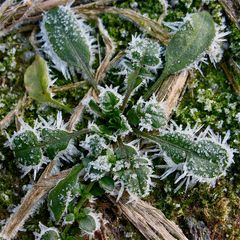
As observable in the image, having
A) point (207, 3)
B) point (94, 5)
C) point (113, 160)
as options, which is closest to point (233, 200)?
point (113, 160)

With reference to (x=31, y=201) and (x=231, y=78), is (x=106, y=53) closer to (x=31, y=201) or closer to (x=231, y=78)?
(x=231, y=78)

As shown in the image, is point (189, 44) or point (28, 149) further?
point (189, 44)

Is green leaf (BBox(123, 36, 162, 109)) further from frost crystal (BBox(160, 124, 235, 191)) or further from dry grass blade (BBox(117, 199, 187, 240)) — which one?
dry grass blade (BBox(117, 199, 187, 240))

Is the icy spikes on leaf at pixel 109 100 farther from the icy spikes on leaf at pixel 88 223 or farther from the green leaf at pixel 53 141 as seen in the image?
the icy spikes on leaf at pixel 88 223

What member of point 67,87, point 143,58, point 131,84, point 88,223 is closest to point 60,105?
point 67,87

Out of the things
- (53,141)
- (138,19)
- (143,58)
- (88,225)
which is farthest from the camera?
(138,19)

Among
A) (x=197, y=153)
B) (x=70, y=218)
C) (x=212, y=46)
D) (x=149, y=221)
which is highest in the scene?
(x=212, y=46)
